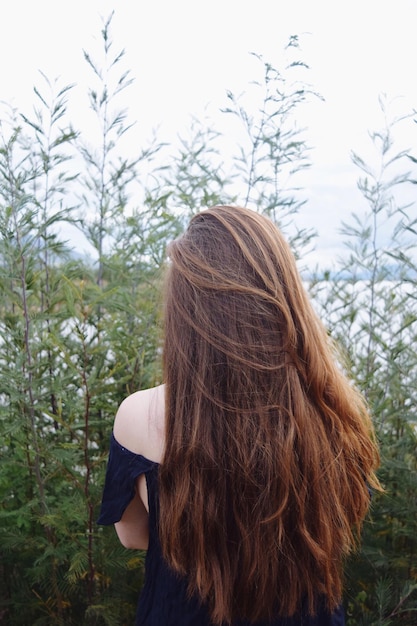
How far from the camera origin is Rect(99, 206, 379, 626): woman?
1440 mm

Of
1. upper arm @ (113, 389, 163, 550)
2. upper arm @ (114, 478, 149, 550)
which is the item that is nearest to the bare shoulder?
upper arm @ (113, 389, 163, 550)

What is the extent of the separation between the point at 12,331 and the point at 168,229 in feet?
2.77

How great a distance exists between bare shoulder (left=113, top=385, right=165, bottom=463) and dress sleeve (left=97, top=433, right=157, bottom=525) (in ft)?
0.08

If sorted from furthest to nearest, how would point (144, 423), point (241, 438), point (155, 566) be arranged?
point (155, 566), point (144, 423), point (241, 438)

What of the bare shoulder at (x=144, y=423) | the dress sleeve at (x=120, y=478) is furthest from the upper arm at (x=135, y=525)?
the bare shoulder at (x=144, y=423)

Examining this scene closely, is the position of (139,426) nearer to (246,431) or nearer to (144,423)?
(144,423)

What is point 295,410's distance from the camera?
4.79 ft

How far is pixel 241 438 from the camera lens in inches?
56.1

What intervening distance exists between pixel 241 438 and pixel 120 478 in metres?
0.39

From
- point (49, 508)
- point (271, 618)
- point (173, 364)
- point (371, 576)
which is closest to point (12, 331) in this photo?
point (49, 508)

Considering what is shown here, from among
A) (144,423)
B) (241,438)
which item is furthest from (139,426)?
(241,438)

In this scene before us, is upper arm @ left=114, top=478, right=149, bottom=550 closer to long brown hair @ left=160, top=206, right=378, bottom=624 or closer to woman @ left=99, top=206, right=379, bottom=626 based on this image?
woman @ left=99, top=206, right=379, bottom=626

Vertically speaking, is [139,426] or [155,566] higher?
[139,426]

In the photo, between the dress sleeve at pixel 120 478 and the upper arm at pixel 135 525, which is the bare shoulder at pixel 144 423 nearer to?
the dress sleeve at pixel 120 478
